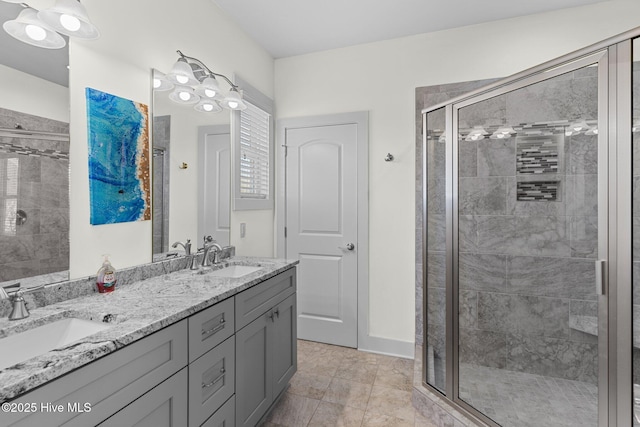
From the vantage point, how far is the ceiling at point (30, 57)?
4.04 feet

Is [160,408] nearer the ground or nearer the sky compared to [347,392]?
nearer the sky

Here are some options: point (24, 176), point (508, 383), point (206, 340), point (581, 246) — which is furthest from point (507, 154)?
point (24, 176)

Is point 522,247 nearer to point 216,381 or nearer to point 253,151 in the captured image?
point 216,381

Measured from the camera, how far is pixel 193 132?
7.18ft

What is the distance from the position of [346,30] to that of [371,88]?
1.72 ft

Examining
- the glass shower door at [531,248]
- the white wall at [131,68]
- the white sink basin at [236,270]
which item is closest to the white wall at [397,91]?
the glass shower door at [531,248]

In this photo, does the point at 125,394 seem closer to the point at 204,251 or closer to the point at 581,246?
the point at 204,251

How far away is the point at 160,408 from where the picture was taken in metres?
1.12

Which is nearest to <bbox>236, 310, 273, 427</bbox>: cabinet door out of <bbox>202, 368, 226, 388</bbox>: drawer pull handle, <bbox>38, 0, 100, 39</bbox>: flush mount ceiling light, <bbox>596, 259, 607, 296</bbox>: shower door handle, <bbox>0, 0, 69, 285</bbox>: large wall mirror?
<bbox>202, 368, 226, 388</bbox>: drawer pull handle

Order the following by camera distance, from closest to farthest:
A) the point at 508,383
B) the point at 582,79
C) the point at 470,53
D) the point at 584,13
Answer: the point at 582,79
the point at 508,383
the point at 584,13
the point at 470,53

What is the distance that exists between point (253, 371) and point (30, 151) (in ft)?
4.66

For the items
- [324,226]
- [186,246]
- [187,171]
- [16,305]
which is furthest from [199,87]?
[324,226]

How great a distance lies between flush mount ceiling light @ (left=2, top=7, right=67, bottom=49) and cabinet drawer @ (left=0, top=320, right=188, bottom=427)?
127 centimetres

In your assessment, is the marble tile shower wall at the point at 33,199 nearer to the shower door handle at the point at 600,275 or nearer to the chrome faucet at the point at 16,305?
the chrome faucet at the point at 16,305
